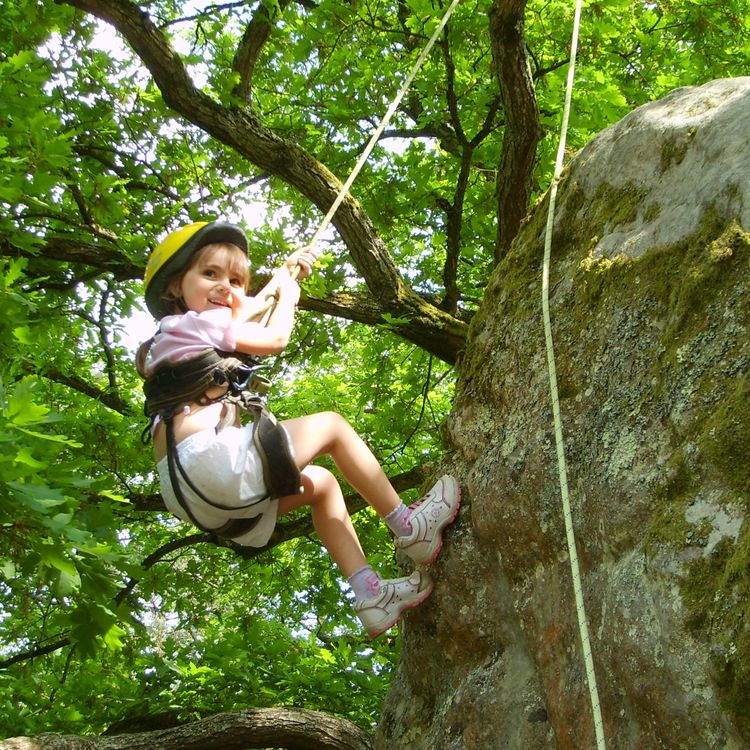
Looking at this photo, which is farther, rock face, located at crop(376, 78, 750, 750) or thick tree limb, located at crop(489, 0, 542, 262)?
thick tree limb, located at crop(489, 0, 542, 262)

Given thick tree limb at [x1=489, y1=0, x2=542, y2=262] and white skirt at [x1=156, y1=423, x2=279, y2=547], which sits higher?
thick tree limb at [x1=489, y1=0, x2=542, y2=262]

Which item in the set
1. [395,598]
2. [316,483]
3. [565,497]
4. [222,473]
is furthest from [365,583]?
[565,497]

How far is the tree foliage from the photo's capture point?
6059mm

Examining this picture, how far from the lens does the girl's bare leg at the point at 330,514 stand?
3.73m

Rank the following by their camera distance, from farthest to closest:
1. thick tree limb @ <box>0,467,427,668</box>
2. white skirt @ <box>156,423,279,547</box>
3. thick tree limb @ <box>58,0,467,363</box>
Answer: thick tree limb @ <box>0,467,427,668</box>, thick tree limb @ <box>58,0,467,363</box>, white skirt @ <box>156,423,279,547</box>

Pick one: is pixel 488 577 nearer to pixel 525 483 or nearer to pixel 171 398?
pixel 525 483

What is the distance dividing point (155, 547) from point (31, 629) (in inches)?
55.2

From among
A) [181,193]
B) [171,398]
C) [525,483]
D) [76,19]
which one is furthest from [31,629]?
[525,483]

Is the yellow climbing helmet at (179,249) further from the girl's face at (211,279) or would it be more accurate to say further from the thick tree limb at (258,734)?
the thick tree limb at (258,734)

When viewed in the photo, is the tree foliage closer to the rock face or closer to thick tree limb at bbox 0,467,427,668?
thick tree limb at bbox 0,467,427,668

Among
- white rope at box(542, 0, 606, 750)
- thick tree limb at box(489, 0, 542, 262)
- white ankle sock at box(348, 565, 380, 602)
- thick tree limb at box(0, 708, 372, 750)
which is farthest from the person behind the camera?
thick tree limb at box(489, 0, 542, 262)

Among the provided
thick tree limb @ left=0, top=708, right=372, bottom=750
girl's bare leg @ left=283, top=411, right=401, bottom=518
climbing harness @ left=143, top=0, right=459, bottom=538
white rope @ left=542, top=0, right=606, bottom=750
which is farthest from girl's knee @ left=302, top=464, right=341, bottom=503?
thick tree limb @ left=0, top=708, right=372, bottom=750

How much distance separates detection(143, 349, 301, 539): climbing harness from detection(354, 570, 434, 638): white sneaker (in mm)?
566

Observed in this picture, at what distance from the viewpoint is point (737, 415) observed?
240 cm
